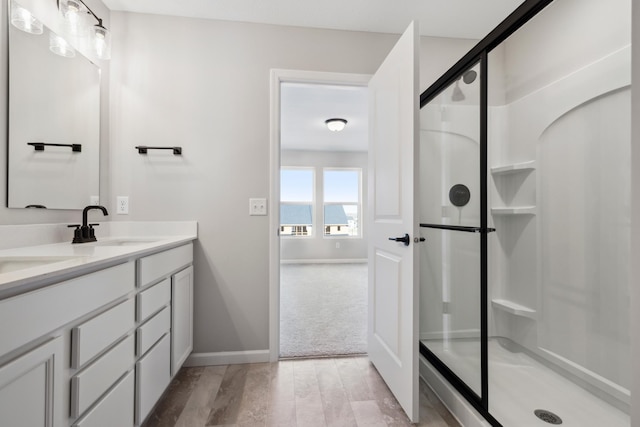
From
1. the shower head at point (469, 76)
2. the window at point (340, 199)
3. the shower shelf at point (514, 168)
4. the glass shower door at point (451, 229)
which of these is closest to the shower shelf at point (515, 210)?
the shower shelf at point (514, 168)

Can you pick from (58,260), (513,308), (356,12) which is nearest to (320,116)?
(356,12)

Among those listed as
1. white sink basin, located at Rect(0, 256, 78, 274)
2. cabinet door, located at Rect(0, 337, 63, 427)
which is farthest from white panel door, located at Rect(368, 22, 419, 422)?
white sink basin, located at Rect(0, 256, 78, 274)

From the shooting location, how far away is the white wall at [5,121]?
51.1 inches

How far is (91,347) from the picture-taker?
94 cm

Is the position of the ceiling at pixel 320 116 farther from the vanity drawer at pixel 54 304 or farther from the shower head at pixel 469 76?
the vanity drawer at pixel 54 304

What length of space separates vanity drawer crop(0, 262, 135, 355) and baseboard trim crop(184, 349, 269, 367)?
115 cm

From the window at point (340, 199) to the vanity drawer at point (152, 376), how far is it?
5.10 metres

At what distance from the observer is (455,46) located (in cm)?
230

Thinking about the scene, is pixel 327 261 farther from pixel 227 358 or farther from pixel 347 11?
pixel 347 11

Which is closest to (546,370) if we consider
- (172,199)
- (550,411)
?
(550,411)

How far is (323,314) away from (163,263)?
6.39 ft

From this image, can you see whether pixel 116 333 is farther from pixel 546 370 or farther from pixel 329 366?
pixel 546 370

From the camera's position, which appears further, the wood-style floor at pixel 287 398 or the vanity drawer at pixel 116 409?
the wood-style floor at pixel 287 398

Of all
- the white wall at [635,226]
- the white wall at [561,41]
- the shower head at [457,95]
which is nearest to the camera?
the white wall at [635,226]
